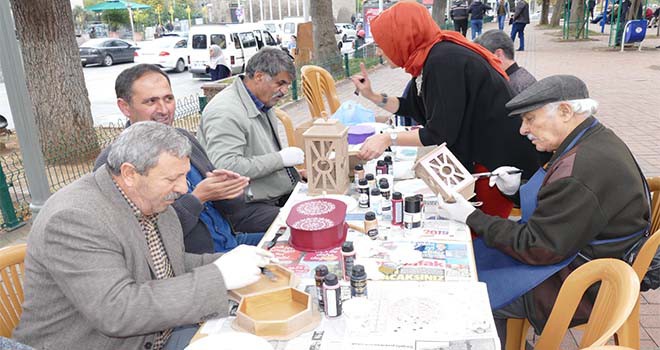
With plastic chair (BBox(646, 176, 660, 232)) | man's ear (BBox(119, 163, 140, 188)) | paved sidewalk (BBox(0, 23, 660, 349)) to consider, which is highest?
man's ear (BBox(119, 163, 140, 188))

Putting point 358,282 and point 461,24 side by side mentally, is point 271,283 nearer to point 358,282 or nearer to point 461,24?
point 358,282

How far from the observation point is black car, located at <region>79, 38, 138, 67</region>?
21105 millimetres

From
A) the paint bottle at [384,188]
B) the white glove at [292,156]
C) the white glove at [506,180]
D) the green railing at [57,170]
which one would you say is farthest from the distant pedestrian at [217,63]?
the white glove at [506,180]

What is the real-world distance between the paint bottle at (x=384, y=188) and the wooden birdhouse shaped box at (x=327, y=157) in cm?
23

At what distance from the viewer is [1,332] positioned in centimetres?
189

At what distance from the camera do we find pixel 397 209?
2354mm

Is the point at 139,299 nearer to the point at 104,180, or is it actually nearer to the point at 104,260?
the point at 104,260

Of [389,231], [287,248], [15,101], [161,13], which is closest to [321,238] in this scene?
[287,248]

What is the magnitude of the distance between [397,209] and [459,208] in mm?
283

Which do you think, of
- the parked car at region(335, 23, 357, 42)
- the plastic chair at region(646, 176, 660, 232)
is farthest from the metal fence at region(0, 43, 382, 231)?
the parked car at region(335, 23, 357, 42)

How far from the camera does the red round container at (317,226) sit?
2113mm

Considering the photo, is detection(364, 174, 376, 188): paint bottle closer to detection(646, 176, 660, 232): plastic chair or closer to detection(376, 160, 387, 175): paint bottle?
detection(376, 160, 387, 175): paint bottle

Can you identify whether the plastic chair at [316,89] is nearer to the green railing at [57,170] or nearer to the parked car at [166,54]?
the green railing at [57,170]

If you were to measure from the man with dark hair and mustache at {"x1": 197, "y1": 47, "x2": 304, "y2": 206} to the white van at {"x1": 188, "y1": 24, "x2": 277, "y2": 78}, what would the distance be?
12120 millimetres
